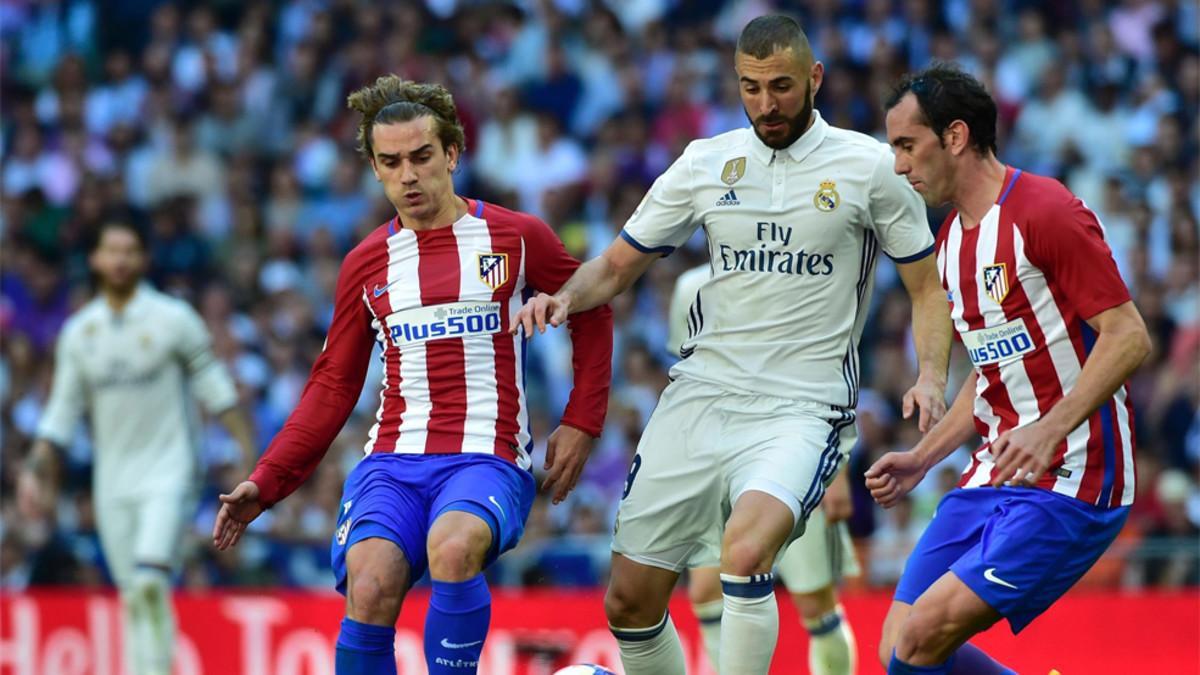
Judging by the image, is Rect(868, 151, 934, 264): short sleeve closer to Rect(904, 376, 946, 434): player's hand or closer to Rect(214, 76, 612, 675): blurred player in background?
Rect(904, 376, 946, 434): player's hand

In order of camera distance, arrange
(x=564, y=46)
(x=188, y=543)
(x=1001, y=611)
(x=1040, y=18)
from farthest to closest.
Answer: (x=564, y=46) → (x=1040, y=18) → (x=188, y=543) → (x=1001, y=611)

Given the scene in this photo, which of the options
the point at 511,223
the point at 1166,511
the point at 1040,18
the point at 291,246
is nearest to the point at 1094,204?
the point at 1040,18

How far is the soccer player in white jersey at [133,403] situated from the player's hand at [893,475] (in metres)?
5.43

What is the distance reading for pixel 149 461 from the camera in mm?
11180

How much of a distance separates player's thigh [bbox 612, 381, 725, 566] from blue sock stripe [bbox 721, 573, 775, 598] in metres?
0.46

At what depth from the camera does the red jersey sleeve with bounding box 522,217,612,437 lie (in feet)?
23.9

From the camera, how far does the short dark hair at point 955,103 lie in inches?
253

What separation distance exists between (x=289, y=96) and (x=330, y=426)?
10.5m

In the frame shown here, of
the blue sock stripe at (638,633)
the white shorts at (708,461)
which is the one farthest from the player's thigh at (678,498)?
the blue sock stripe at (638,633)

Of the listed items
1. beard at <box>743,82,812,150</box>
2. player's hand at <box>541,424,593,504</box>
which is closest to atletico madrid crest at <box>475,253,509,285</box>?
player's hand at <box>541,424,593,504</box>

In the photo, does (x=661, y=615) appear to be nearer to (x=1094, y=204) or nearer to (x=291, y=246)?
(x=1094, y=204)

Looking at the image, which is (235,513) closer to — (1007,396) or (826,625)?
(1007,396)

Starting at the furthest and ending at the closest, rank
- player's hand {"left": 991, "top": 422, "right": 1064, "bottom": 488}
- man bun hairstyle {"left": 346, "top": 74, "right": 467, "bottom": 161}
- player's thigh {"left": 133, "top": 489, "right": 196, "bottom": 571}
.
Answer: player's thigh {"left": 133, "top": 489, "right": 196, "bottom": 571} < man bun hairstyle {"left": 346, "top": 74, "right": 467, "bottom": 161} < player's hand {"left": 991, "top": 422, "right": 1064, "bottom": 488}

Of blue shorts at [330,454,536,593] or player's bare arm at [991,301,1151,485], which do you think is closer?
player's bare arm at [991,301,1151,485]
